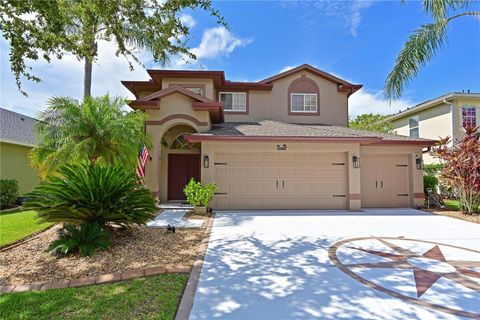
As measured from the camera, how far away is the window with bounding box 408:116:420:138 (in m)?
21.0

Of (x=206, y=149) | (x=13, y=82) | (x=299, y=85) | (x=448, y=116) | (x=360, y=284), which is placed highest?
(x=299, y=85)

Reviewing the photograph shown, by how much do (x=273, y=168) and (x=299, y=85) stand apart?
6.43 metres

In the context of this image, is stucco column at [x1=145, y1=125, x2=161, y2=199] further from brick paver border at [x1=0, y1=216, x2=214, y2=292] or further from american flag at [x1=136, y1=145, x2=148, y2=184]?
brick paver border at [x1=0, y1=216, x2=214, y2=292]

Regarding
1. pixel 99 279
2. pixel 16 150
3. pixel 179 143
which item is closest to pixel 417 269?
pixel 99 279

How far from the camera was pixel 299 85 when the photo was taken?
1602cm

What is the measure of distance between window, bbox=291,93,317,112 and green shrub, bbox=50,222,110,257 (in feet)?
41.8

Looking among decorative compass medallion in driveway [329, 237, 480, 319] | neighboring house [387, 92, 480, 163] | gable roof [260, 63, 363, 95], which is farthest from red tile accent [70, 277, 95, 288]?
neighboring house [387, 92, 480, 163]

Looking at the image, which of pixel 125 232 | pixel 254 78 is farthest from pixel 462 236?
pixel 254 78

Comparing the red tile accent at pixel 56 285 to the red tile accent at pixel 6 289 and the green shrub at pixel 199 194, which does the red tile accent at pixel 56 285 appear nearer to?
the red tile accent at pixel 6 289

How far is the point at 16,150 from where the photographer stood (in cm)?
1523

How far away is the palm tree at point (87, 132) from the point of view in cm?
958

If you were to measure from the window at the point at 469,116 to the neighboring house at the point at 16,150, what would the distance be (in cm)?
2532

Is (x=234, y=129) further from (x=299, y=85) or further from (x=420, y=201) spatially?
(x=420, y=201)

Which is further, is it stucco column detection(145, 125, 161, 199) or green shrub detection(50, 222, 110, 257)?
stucco column detection(145, 125, 161, 199)
